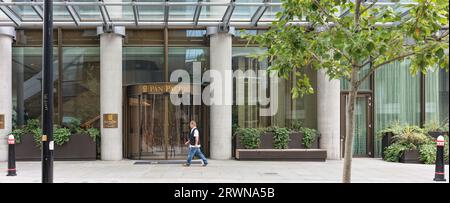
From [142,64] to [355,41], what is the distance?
13.0 m

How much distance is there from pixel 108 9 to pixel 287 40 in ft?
36.9

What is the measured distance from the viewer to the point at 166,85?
1620 cm

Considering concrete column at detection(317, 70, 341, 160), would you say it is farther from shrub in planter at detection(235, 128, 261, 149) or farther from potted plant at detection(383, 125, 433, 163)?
shrub in planter at detection(235, 128, 261, 149)

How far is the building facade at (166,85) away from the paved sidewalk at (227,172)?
1573 mm

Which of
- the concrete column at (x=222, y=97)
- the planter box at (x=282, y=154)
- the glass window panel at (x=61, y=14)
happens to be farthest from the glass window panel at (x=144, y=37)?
the planter box at (x=282, y=154)

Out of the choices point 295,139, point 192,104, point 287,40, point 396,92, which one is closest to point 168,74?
point 192,104

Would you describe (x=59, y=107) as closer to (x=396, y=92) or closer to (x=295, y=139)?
(x=295, y=139)

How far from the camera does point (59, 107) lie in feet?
56.5

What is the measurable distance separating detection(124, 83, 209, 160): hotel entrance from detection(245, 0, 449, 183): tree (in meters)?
9.54

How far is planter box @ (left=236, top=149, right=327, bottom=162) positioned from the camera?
53.9 ft

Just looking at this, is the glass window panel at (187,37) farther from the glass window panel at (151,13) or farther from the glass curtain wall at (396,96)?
the glass curtain wall at (396,96)

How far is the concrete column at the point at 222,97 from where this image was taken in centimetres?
1691

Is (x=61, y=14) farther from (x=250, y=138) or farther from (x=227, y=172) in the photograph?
(x=227, y=172)

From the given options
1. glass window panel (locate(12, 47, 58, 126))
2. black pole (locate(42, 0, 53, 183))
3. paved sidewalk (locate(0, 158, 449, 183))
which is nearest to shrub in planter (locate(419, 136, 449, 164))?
paved sidewalk (locate(0, 158, 449, 183))
